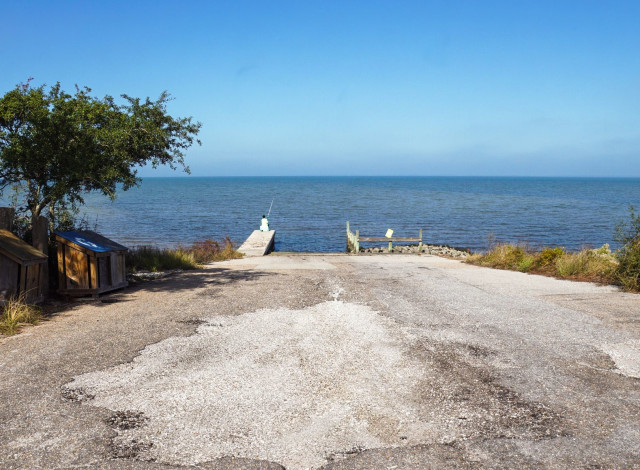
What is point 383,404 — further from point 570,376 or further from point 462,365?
point 570,376

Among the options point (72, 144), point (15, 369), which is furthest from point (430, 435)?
point (72, 144)

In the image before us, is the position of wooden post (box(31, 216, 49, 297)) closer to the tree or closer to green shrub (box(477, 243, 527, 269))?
the tree

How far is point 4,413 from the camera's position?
5.02m

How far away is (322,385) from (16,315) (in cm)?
543

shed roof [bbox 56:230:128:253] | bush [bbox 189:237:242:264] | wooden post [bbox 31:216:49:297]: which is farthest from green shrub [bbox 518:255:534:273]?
wooden post [bbox 31:216:49:297]

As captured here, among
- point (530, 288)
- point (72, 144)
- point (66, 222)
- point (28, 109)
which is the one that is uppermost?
point (28, 109)

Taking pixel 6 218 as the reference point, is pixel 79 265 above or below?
below

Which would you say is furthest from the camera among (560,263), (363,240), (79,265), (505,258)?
(363,240)

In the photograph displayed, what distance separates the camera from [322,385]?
5934 mm

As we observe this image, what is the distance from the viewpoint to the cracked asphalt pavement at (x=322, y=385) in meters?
4.41

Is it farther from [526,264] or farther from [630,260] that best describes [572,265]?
[630,260]

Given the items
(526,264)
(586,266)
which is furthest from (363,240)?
(586,266)

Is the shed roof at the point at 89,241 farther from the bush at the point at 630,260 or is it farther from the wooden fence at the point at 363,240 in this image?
the wooden fence at the point at 363,240

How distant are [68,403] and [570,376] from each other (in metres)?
5.77
